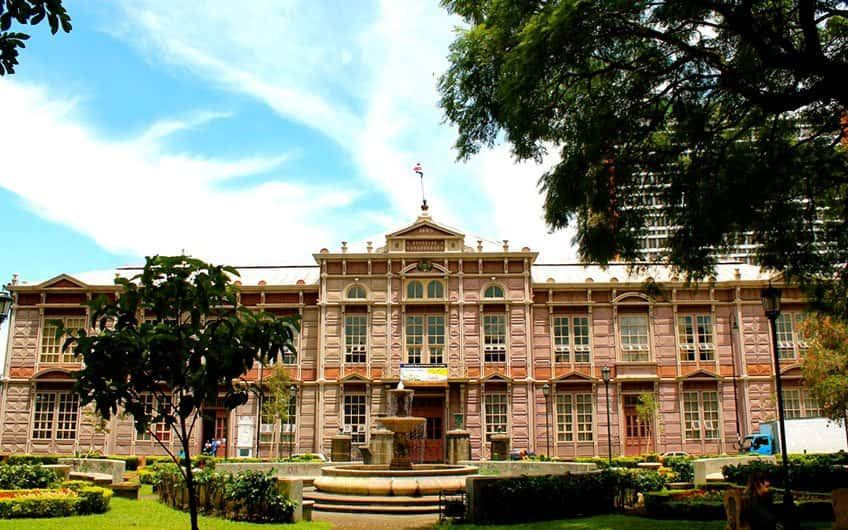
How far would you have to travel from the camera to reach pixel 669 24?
12.0 metres

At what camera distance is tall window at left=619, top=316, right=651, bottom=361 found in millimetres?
41809

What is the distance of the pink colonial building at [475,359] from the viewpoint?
4038 cm

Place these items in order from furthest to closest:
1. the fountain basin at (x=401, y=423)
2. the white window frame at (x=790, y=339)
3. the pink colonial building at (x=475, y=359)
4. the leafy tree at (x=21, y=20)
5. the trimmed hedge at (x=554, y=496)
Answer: the white window frame at (x=790, y=339)
the pink colonial building at (x=475, y=359)
the fountain basin at (x=401, y=423)
the trimmed hedge at (x=554, y=496)
the leafy tree at (x=21, y=20)

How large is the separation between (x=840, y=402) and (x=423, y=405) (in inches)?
780

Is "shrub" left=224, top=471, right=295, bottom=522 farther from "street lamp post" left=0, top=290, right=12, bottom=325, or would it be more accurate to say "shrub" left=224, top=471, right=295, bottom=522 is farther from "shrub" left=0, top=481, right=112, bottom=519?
"street lamp post" left=0, top=290, right=12, bottom=325

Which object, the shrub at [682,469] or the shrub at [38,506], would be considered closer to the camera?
the shrub at [38,506]

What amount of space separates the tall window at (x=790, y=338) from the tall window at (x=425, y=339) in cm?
1880

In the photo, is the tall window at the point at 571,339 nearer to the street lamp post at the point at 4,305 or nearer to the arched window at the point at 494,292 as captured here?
the arched window at the point at 494,292

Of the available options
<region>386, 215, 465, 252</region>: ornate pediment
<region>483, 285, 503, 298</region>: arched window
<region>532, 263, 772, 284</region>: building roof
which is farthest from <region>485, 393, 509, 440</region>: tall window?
<region>386, 215, 465, 252</region>: ornate pediment

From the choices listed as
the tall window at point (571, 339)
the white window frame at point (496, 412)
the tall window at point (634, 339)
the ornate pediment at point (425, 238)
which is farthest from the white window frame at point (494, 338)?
the tall window at point (634, 339)

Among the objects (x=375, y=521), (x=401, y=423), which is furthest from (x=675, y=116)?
(x=401, y=423)

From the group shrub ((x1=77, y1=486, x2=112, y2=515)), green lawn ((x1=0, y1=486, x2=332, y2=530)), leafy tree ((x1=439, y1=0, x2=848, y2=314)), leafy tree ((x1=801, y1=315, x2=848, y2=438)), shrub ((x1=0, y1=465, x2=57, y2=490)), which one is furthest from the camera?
leafy tree ((x1=801, y1=315, x2=848, y2=438))

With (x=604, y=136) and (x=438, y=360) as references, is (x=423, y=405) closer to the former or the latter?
(x=438, y=360)

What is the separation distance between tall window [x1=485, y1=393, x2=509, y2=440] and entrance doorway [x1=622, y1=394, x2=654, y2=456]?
6629 millimetres
